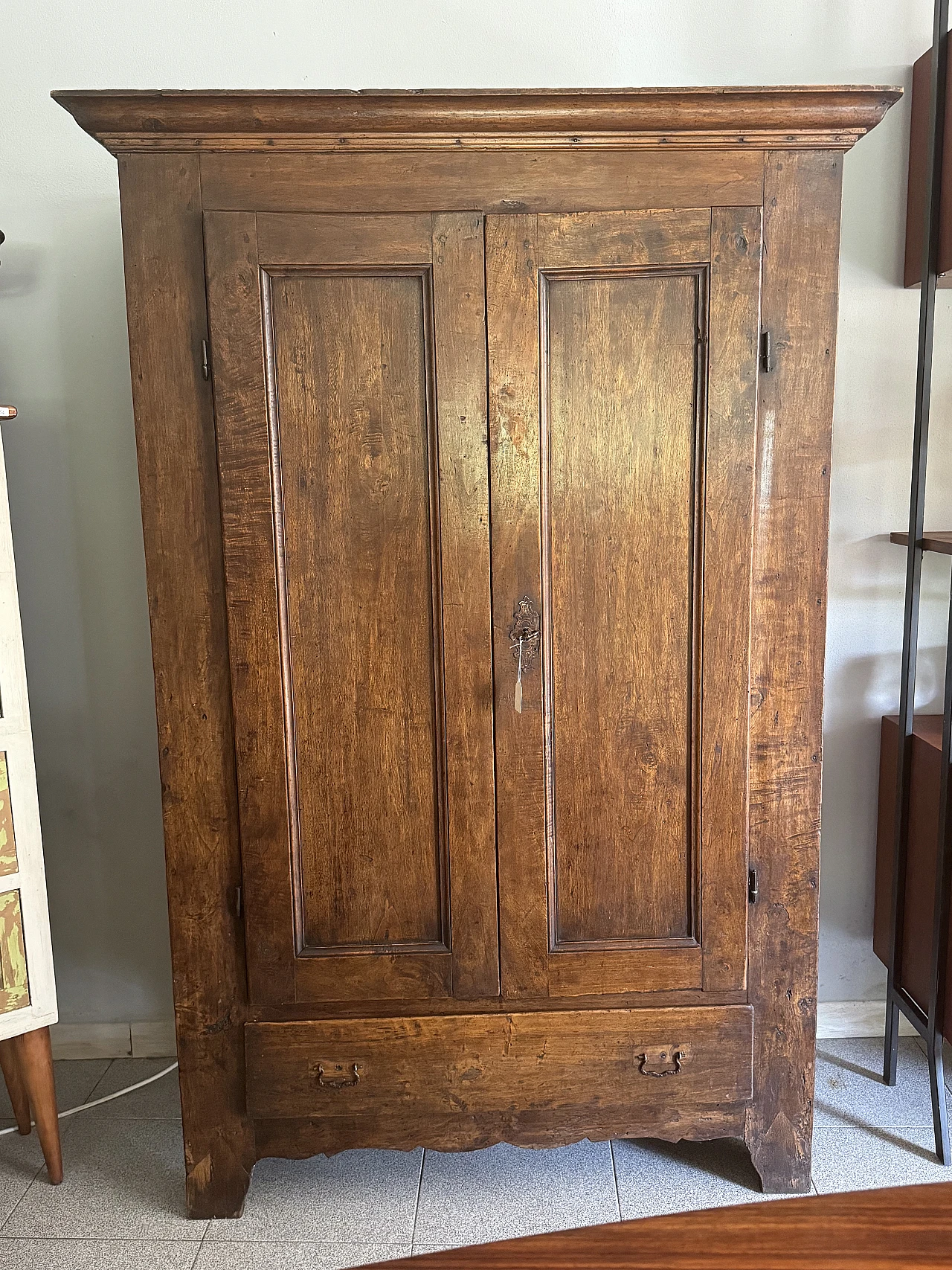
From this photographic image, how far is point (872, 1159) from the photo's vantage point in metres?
1.99

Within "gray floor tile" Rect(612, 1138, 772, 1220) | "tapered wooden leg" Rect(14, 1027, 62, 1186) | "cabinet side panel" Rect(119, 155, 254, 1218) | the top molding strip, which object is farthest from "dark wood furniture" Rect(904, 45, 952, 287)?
"tapered wooden leg" Rect(14, 1027, 62, 1186)

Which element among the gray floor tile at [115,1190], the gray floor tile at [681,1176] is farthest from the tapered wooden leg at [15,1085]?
the gray floor tile at [681,1176]

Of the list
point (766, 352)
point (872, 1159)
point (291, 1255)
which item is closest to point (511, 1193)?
point (291, 1255)

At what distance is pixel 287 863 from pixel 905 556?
5.38 ft

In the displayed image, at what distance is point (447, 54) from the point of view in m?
2.12

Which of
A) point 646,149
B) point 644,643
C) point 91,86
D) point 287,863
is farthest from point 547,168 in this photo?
point 287,863

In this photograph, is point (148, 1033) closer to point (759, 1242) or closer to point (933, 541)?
point (759, 1242)

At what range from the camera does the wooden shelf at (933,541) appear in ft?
6.25

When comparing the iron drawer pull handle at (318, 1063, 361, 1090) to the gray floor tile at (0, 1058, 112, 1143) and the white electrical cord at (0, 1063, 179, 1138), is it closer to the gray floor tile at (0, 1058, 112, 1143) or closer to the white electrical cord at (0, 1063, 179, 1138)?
the white electrical cord at (0, 1063, 179, 1138)

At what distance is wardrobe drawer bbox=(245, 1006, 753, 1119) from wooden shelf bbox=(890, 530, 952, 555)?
0.99 metres

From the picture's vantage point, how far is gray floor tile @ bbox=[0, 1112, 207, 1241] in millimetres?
1868

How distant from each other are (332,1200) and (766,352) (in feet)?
6.09

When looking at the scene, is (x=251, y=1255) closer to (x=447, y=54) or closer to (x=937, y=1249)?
(x=937, y=1249)

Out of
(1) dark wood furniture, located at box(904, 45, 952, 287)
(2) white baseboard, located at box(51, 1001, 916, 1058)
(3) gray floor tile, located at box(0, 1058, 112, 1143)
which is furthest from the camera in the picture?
(2) white baseboard, located at box(51, 1001, 916, 1058)
